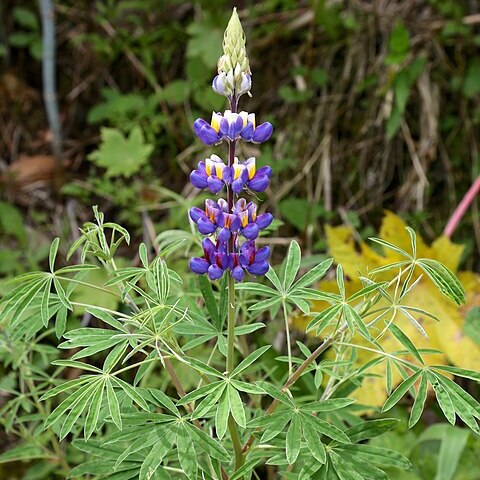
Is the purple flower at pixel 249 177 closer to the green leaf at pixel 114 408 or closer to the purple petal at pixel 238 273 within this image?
the purple petal at pixel 238 273

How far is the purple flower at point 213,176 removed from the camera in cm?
133

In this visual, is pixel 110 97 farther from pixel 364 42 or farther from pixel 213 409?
pixel 213 409

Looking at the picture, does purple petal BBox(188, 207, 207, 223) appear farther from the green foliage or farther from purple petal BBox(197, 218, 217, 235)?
the green foliage

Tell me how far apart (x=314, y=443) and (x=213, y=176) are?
1.72 feet

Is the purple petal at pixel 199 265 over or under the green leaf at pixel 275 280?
over

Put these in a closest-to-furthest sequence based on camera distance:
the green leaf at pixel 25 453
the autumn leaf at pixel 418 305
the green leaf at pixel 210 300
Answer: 1. the green leaf at pixel 210 300
2. the green leaf at pixel 25 453
3. the autumn leaf at pixel 418 305

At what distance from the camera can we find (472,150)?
3174 millimetres

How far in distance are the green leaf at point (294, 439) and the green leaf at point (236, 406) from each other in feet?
0.35

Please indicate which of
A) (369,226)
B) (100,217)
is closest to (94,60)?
(369,226)

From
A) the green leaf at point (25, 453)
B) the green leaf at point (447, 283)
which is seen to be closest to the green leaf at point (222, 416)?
the green leaf at point (447, 283)

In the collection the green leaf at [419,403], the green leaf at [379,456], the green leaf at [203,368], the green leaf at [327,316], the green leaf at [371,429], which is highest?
the green leaf at [327,316]

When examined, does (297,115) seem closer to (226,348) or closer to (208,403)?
(226,348)

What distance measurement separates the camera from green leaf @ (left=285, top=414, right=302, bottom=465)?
130 centimetres

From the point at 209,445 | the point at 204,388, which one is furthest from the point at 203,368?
the point at 209,445
